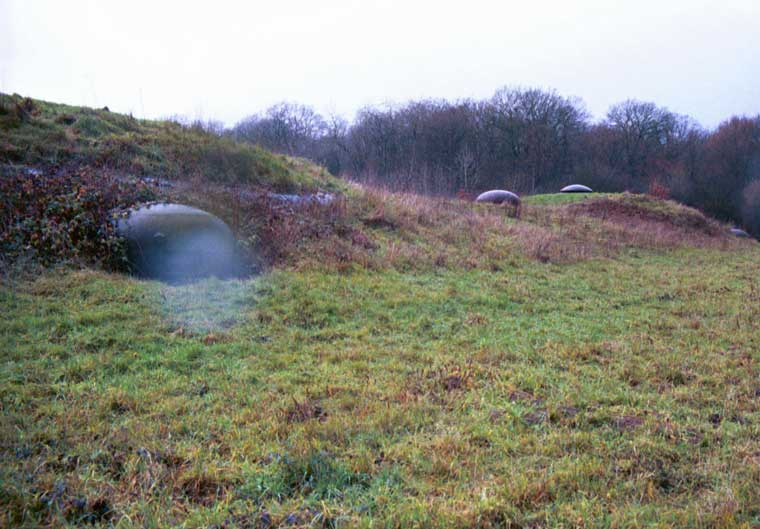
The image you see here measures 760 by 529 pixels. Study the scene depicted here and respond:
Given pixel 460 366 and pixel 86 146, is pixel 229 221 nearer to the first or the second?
pixel 86 146

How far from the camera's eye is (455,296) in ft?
25.5

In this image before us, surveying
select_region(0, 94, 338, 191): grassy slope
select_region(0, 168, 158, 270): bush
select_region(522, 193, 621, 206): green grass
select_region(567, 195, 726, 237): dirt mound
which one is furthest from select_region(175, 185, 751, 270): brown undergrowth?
select_region(522, 193, 621, 206): green grass

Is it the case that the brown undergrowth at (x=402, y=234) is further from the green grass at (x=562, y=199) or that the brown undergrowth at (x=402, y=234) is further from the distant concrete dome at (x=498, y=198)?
the green grass at (x=562, y=199)

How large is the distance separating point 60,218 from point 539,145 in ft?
158

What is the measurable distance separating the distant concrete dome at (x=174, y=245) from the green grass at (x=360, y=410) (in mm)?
560

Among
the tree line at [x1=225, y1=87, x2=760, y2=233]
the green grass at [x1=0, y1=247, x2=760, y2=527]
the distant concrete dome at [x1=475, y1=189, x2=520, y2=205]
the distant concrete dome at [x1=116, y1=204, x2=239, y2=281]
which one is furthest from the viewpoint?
the tree line at [x1=225, y1=87, x2=760, y2=233]

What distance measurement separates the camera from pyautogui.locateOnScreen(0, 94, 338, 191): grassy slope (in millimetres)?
10602

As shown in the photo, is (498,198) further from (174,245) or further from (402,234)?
(174,245)

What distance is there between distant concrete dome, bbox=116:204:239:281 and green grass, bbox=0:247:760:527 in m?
0.56

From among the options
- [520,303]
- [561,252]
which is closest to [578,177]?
[561,252]

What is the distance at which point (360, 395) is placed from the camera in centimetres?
413

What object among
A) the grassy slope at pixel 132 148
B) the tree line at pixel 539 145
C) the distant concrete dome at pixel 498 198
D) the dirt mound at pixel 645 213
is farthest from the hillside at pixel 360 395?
the tree line at pixel 539 145

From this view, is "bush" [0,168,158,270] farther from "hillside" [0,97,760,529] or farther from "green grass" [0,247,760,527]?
"green grass" [0,247,760,527]

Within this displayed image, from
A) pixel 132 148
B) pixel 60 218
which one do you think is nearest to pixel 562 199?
pixel 132 148
